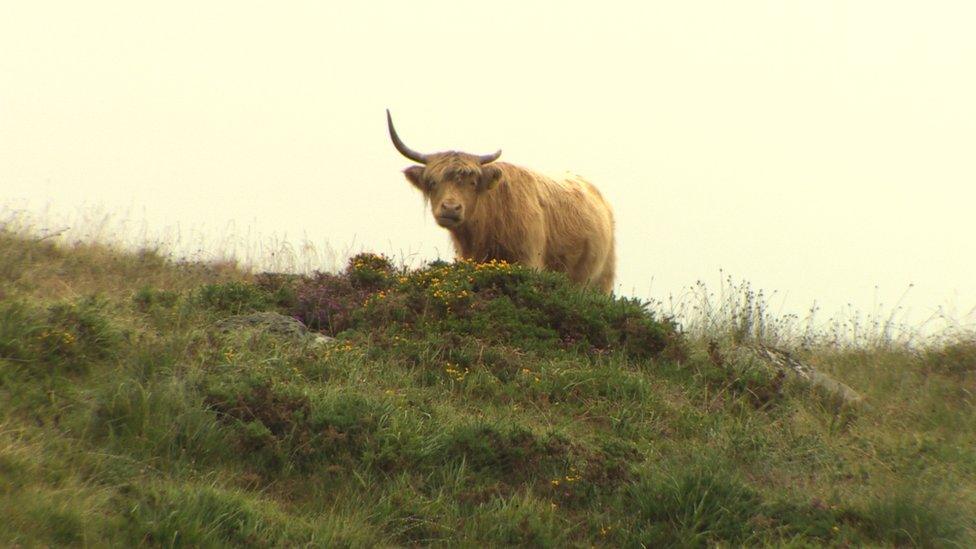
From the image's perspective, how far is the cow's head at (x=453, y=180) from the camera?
10.9 metres

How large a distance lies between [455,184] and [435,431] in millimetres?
5082

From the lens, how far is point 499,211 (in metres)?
11.4

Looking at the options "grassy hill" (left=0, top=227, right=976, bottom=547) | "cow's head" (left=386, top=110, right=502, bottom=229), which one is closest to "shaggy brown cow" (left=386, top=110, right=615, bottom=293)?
"cow's head" (left=386, top=110, right=502, bottom=229)

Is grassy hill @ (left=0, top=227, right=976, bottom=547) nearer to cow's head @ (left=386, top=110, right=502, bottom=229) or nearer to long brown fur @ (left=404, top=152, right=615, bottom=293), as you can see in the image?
cow's head @ (left=386, top=110, right=502, bottom=229)

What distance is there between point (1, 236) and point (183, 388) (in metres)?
5.02

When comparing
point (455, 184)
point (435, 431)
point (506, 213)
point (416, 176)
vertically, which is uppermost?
point (416, 176)

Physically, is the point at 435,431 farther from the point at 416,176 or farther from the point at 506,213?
the point at 416,176

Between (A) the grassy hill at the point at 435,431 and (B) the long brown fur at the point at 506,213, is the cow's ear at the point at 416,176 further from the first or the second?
(A) the grassy hill at the point at 435,431

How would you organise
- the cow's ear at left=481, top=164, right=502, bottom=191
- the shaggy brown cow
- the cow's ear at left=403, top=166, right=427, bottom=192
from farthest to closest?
the cow's ear at left=403, top=166, right=427, bottom=192
the cow's ear at left=481, top=164, right=502, bottom=191
the shaggy brown cow

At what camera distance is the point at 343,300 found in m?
8.88

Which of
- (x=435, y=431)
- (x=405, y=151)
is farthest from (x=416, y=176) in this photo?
(x=435, y=431)

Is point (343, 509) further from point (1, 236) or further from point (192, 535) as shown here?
point (1, 236)

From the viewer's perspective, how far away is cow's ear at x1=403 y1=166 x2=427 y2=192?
38.0 feet

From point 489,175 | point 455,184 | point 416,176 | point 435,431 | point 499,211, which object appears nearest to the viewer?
point 435,431
